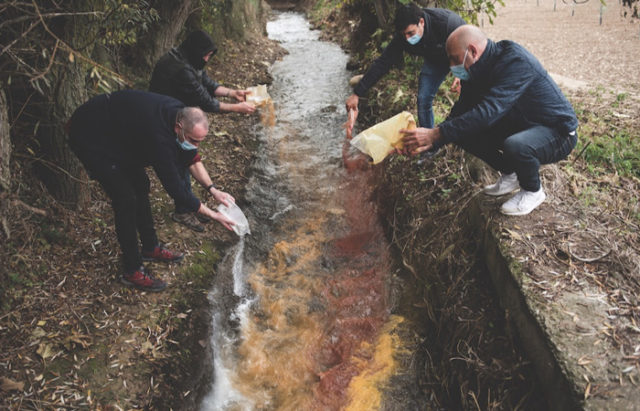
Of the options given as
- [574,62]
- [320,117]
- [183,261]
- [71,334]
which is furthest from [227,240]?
[574,62]

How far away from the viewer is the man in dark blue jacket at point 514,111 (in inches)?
118

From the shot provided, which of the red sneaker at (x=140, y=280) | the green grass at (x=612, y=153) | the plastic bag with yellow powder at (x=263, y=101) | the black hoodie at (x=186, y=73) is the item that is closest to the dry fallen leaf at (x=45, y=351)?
the red sneaker at (x=140, y=280)

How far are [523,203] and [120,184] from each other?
326cm

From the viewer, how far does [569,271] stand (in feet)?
9.39

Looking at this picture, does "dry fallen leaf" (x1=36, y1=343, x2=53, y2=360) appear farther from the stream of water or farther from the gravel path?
the gravel path

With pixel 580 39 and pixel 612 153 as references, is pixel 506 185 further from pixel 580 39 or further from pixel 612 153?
pixel 580 39

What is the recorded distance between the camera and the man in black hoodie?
4293 millimetres

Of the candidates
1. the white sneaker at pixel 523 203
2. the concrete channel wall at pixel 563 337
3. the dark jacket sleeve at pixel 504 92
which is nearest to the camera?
the concrete channel wall at pixel 563 337

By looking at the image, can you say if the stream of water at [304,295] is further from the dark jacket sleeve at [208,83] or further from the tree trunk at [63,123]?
the tree trunk at [63,123]

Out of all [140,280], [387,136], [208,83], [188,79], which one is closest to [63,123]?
[188,79]

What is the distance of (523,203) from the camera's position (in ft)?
10.9

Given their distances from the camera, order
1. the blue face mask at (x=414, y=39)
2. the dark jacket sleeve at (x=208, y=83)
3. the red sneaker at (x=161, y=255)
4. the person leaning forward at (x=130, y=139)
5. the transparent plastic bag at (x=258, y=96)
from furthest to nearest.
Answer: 1. the transparent plastic bag at (x=258, y=96)
2. the dark jacket sleeve at (x=208, y=83)
3. the blue face mask at (x=414, y=39)
4. the red sneaker at (x=161, y=255)
5. the person leaning forward at (x=130, y=139)

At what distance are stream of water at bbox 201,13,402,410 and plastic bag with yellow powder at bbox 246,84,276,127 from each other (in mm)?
935

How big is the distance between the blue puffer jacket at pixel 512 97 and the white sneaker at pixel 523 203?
0.52 m
